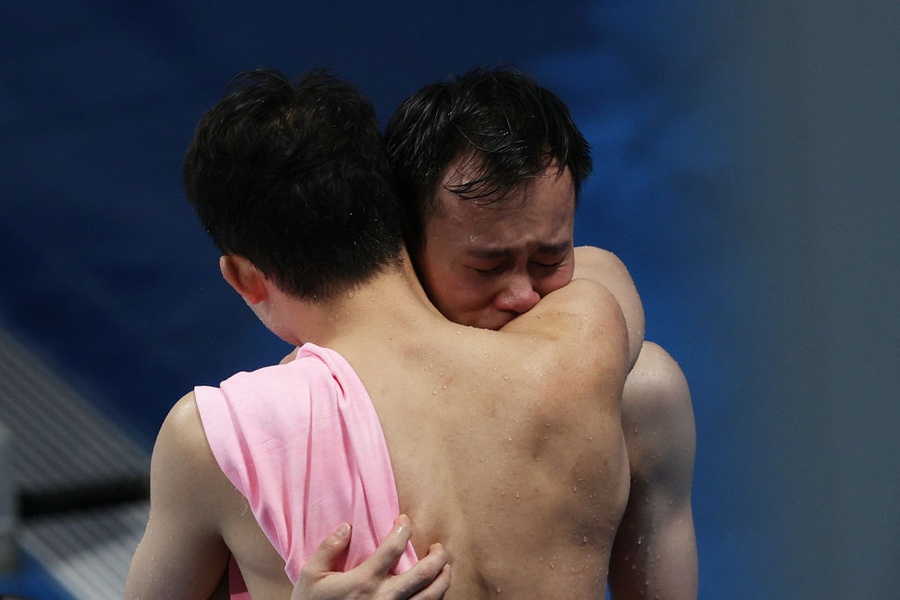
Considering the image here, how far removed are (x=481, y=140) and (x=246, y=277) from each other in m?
0.31

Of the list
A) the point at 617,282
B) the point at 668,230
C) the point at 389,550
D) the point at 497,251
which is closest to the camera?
the point at 389,550

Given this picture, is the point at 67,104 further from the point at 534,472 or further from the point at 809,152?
the point at 534,472

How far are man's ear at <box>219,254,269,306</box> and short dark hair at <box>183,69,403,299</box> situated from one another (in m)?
0.01

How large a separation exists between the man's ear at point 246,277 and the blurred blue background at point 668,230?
2061 millimetres

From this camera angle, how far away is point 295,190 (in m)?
1.14

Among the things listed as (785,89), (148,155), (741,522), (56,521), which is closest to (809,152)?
(785,89)

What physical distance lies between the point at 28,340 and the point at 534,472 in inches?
98.6

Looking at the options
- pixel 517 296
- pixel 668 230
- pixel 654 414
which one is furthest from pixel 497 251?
pixel 668 230

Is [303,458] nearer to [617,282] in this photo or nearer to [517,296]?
[517,296]

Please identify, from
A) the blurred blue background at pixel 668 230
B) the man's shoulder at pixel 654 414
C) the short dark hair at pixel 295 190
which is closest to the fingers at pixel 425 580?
the short dark hair at pixel 295 190

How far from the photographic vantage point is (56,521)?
3.11 metres

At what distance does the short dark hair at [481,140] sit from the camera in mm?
1229

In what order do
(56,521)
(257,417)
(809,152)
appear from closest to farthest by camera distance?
(257,417), (56,521), (809,152)

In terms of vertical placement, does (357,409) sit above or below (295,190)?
below
